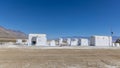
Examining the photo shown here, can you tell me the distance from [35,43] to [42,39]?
11.6 ft

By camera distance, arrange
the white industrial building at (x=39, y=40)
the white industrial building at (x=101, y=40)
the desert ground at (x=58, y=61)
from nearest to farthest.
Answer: the desert ground at (x=58, y=61), the white industrial building at (x=39, y=40), the white industrial building at (x=101, y=40)

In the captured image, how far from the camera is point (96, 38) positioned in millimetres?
62438

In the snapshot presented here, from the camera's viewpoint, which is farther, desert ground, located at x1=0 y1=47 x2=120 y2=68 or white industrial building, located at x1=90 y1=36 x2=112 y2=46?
white industrial building, located at x1=90 y1=36 x2=112 y2=46

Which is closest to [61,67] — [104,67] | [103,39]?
[104,67]

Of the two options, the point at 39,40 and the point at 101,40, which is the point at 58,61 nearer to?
the point at 39,40

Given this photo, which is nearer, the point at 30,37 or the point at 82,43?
the point at 30,37

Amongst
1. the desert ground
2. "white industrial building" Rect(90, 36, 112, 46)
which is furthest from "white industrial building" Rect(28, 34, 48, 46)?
the desert ground

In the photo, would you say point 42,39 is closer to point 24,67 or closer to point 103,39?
point 103,39

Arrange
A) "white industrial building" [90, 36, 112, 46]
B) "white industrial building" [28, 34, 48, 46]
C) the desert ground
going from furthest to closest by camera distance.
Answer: "white industrial building" [90, 36, 112, 46] < "white industrial building" [28, 34, 48, 46] < the desert ground

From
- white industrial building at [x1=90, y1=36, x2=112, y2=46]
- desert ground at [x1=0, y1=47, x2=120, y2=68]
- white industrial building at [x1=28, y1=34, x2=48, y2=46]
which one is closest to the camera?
desert ground at [x1=0, y1=47, x2=120, y2=68]

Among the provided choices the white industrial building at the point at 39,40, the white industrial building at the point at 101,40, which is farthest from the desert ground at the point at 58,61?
the white industrial building at the point at 101,40

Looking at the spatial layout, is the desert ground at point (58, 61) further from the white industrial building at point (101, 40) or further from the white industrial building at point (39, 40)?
the white industrial building at point (101, 40)

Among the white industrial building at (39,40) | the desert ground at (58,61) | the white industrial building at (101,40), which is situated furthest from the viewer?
the white industrial building at (101,40)

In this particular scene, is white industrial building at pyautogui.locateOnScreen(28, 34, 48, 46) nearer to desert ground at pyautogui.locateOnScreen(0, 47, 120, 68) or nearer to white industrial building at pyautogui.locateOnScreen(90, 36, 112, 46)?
white industrial building at pyautogui.locateOnScreen(90, 36, 112, 46)
